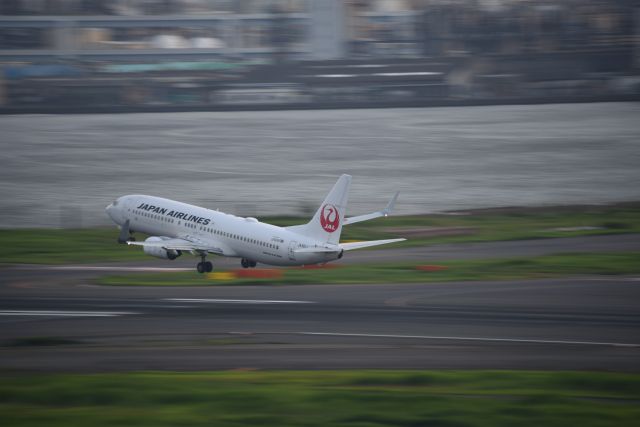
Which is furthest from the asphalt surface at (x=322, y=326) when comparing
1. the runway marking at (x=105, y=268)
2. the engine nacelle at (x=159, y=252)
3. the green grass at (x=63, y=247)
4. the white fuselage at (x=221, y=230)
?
the green grass at (x=63, y=247)

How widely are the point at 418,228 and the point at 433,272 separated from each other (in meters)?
24.9

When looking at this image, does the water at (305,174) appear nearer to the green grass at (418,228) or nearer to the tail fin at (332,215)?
the green grass at (418,228)

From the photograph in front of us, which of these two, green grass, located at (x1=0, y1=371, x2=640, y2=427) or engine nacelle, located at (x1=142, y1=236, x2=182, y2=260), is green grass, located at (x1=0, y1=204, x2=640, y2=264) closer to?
engine nacelle, located at (x1=142, y1=236, x2=182, y2=260)

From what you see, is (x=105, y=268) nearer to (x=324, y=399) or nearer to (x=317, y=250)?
(x=317, y=250)

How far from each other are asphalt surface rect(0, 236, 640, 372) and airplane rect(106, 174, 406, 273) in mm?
4481

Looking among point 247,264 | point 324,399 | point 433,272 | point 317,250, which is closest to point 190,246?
point 247,264

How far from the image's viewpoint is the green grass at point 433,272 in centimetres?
6012

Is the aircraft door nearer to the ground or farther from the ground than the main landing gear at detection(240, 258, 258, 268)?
farther from the ground

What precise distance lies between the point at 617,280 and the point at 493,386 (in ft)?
89.8

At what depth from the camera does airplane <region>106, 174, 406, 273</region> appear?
199 feet

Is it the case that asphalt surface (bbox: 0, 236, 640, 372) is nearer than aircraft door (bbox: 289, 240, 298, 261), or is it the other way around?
asphalt surface (bbox: 0, 236, 640, 372)

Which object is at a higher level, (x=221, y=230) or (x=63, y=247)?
(x=221, y=230)

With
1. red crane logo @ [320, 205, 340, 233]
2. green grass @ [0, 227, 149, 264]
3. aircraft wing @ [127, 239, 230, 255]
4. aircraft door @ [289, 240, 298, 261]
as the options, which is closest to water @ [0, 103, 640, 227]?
green grass @ [0, 227, 149, 264]

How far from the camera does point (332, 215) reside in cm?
6031
